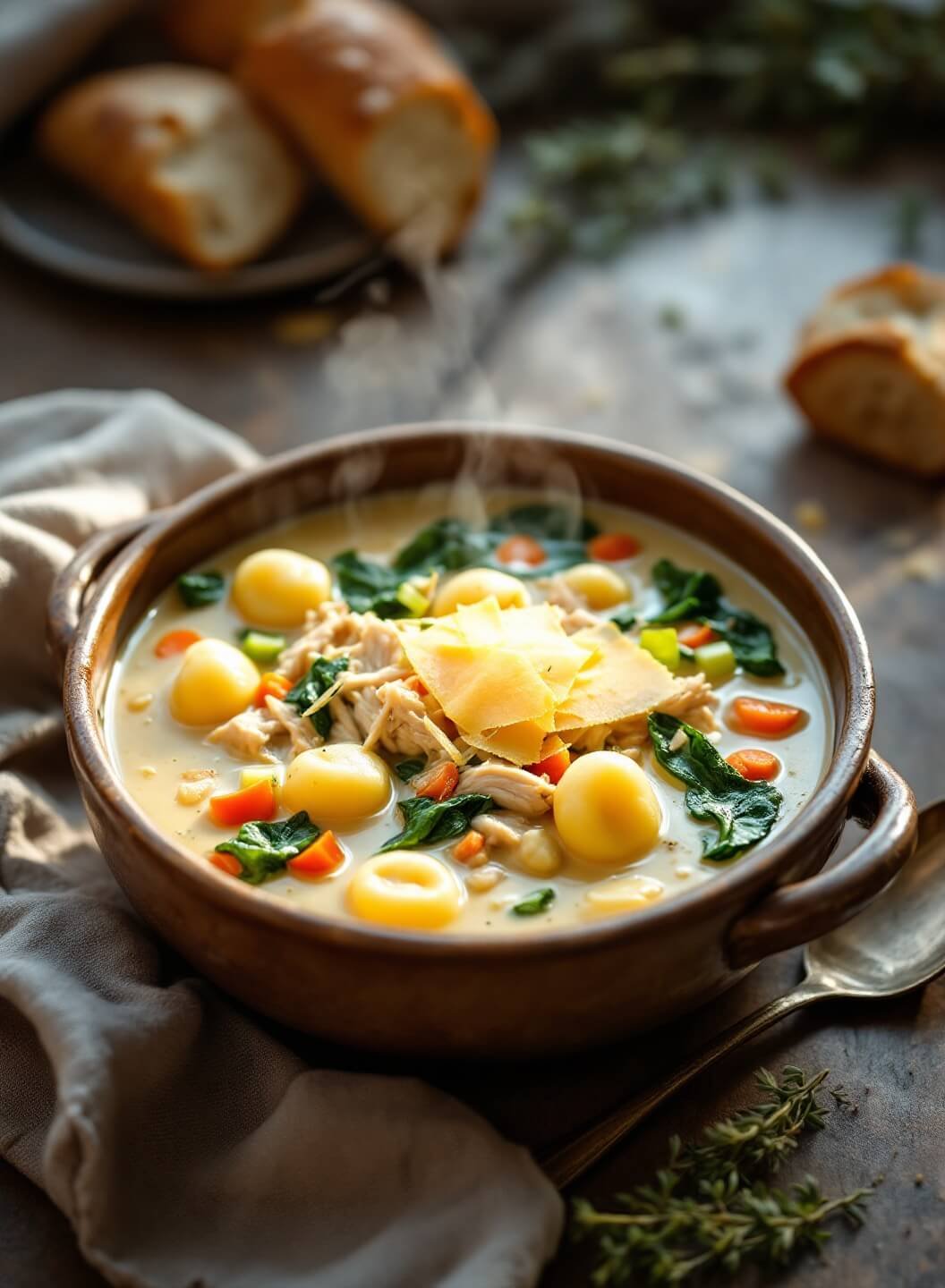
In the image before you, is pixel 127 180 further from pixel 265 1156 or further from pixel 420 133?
pixel 265 1156

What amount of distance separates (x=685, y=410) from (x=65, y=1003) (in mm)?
2648

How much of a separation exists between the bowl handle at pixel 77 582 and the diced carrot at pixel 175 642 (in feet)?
0.62

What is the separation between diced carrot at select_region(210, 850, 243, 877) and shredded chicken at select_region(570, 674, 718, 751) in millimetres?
645

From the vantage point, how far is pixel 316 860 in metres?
2.35

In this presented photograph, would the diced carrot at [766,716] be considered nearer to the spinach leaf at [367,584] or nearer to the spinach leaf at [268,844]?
the spinach leaf at [367,584]

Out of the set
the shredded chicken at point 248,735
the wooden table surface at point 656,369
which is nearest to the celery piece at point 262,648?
the shredded chicken at point 248,735

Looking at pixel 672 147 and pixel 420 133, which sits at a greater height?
pixel 420 133

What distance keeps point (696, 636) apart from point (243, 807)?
1.02 metres

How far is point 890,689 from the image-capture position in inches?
127

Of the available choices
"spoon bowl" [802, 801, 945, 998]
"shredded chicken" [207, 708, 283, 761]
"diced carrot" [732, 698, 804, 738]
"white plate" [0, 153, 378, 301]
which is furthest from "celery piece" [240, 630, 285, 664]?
"white plate" [0, 153, 378, 301]

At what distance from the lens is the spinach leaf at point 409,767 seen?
255 centimetres

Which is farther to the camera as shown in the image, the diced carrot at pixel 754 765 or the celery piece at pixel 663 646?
the celery piece at pixel 663 646

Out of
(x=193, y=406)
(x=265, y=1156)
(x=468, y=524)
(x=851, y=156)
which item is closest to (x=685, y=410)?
(x=468, y=524)

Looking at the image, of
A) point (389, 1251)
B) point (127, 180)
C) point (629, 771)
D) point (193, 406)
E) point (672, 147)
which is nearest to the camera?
point (389, 1251)
